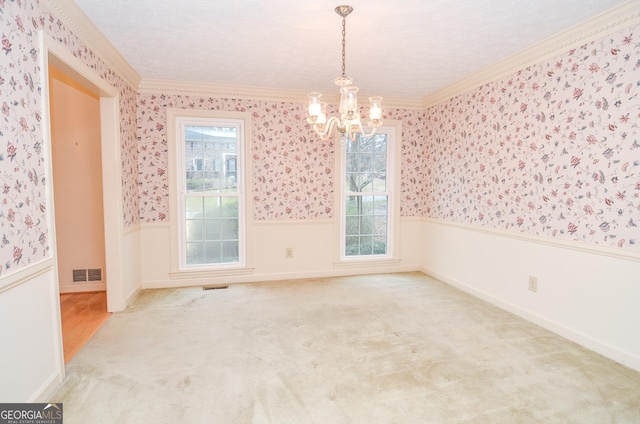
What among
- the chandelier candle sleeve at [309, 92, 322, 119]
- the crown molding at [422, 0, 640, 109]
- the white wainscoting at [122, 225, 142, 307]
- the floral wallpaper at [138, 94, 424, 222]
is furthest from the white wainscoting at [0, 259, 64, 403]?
the crown molding at [422, 0, 640, 109]

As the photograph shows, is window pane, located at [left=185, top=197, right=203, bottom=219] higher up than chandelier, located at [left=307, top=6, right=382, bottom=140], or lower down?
lower down

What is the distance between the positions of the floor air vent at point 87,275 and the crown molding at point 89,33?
220 centimetres

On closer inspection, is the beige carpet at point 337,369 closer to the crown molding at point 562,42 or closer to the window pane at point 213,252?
the window pane at point 213,252

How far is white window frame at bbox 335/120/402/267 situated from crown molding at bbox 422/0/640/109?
1.06 metres

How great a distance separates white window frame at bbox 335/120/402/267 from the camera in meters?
4.75

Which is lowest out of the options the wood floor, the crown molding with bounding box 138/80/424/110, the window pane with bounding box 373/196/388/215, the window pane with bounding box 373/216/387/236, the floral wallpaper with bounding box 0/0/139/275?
the wood floor

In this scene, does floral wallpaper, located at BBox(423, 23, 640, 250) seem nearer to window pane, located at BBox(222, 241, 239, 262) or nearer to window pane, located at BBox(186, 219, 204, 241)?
window pane, located at BBox(222, 241, 239, 262)

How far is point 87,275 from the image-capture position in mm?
4125

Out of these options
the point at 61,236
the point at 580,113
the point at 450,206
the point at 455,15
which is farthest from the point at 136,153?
the point at 580,113

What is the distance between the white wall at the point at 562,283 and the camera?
97.5 inches

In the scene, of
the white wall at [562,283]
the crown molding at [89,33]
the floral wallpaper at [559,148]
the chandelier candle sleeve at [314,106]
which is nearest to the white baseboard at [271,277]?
the white wall at [562,283]

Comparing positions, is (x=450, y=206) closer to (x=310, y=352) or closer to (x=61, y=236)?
(x=310, y=352)

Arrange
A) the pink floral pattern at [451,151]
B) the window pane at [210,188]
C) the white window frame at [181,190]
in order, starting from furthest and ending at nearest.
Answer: the window pane at [210,188] → the white window frame at [181,190] → the pink floral pattern at [451,151]

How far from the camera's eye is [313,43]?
299cm
